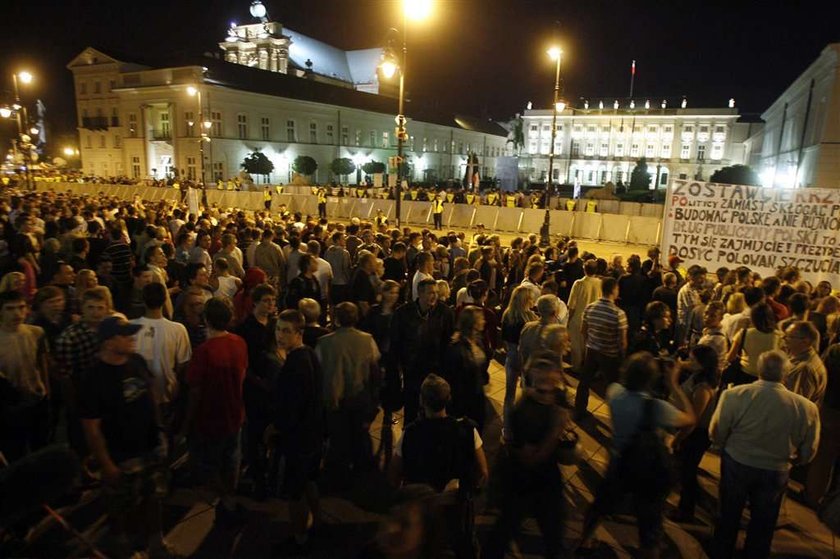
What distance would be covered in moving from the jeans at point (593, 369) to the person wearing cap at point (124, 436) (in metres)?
4.38

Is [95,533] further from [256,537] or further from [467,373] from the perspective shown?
[467,373]

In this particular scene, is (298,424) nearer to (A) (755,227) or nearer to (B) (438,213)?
(A) (755,227)

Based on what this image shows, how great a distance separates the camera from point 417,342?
5305 millimetres

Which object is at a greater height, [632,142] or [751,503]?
[632,142]

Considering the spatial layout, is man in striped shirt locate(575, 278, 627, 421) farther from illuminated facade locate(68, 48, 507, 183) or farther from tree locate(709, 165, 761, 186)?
illuminated facade locate(68, 48, 507, 183)

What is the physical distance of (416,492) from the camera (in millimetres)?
2443

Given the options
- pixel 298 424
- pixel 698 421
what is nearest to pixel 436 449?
pixel 298 424

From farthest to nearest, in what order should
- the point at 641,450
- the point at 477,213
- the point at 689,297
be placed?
the point at 477,213 → the point at 689,297 → the point at 641,450

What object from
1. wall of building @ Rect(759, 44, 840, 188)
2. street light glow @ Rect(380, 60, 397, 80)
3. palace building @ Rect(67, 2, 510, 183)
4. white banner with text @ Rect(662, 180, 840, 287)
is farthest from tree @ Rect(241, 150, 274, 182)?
white banner with text @ Rect(662, 180, 840, 287)

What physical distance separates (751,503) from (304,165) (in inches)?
2255

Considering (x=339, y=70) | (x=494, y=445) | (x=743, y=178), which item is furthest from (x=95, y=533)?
(x=339, y=70)

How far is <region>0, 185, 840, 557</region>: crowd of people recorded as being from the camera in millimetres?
3508

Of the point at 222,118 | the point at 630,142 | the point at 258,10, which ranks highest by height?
the point at 258,10

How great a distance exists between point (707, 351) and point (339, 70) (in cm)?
9544
